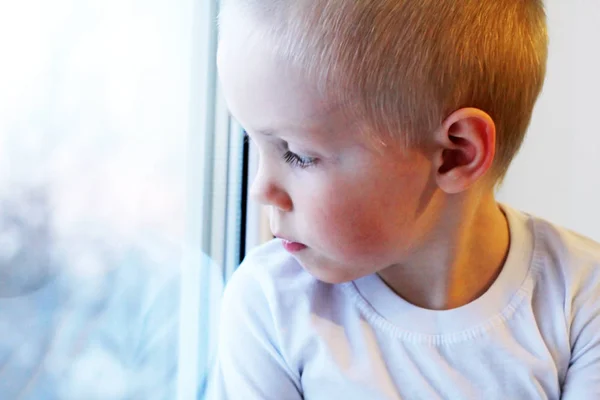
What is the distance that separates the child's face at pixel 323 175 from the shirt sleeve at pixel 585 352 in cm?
20

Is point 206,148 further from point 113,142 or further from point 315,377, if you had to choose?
point 315,377

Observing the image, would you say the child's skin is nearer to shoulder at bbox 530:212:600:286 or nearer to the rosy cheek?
the rosy cheek

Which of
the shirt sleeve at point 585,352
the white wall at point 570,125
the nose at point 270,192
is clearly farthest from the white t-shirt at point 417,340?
the white wall at point 570,125

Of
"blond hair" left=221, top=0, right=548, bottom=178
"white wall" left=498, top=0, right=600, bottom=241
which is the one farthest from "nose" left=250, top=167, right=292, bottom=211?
"white wall" left=498, top=0, right=600, bottom=241

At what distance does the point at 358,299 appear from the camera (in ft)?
2.47

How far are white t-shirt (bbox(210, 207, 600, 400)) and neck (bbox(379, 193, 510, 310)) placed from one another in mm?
19

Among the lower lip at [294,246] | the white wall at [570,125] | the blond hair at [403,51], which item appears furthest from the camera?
the white wall at [570,125]

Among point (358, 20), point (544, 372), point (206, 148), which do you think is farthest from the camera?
point (206, 148)

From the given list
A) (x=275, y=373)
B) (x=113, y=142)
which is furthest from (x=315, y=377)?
(x=113, y=142)

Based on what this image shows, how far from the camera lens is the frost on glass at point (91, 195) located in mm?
624

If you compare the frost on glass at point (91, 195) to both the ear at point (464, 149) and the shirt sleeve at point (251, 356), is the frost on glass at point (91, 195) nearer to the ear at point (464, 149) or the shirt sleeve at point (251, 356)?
the shirt sleeve at point (251, 356)

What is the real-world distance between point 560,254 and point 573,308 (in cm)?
6

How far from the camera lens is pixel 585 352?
0.72 m

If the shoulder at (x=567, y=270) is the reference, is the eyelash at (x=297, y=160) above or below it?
above
